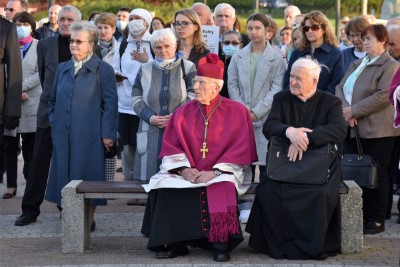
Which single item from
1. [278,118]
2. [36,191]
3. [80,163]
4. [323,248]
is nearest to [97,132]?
[80,163]

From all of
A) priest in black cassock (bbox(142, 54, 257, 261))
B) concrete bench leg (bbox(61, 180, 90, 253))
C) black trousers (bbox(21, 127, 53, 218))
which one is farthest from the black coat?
black trousers (bbox(21, 127, 53, 218))

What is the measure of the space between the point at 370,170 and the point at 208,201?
1.78 metres

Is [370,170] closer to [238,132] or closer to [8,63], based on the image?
[238,132]

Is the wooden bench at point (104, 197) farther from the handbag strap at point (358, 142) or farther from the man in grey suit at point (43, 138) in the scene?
the man in grey suit at point (43, 138)

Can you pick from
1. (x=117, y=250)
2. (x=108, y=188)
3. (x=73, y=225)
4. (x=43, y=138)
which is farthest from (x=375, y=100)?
(x=43, y=138)

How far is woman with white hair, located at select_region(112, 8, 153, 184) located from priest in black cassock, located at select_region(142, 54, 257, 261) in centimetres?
235

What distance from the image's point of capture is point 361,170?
985 cm

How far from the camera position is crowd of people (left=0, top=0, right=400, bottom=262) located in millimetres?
8898

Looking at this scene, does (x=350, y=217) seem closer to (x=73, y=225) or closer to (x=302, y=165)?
(x=302, y=165)

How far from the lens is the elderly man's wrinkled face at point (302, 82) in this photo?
354 inches

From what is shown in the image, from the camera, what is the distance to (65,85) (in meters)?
10.0

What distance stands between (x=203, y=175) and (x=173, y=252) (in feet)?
2.28

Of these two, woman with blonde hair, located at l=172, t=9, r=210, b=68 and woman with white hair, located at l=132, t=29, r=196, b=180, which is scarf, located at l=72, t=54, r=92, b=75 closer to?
woman with white hair, located at l=132, t=29, r=196, b=180

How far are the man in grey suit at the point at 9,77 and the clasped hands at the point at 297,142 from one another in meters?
2.81
